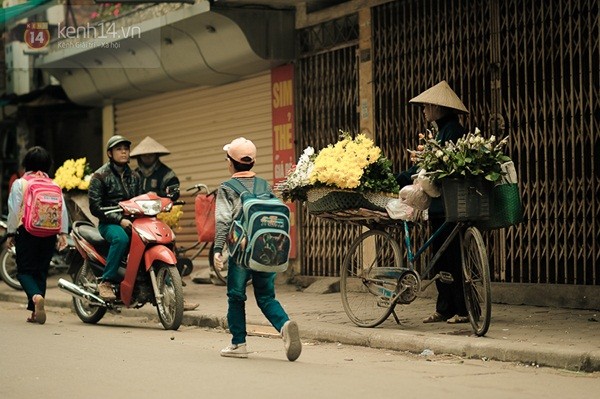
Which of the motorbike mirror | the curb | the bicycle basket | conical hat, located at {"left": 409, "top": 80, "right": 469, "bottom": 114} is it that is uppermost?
conical hat, located at {"left": 409, "top": 80, "right": 469, "bottom": 114}

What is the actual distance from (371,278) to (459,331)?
1.00 meters

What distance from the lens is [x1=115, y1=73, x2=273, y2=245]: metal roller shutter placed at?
54.1ft

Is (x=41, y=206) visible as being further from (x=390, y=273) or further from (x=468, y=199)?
(x=468, y=199)

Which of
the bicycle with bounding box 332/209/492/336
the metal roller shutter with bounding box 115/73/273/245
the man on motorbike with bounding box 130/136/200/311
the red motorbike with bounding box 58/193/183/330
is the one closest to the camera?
the bicycle with bounding box 332/209/492/336

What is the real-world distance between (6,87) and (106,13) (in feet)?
15.2

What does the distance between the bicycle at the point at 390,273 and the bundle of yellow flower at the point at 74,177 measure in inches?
204

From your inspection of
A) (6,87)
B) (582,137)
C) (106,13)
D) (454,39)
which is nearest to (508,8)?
(454,39)

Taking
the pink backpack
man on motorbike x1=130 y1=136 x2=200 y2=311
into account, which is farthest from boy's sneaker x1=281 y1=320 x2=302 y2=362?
man on motorbike x1=130 y1=136 x2=200 y2=311

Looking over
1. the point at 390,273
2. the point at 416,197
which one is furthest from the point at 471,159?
the point at 390,273

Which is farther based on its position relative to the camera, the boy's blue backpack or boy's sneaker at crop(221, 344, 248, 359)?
boy's sneaker at crop(221, 344, 248, 359)

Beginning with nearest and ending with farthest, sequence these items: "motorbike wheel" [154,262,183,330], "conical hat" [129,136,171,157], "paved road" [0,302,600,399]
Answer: "paved road" [0,302,600,399], "motorbike wheel" [154,262,183,330], "conical hat" [129,136,171,157]

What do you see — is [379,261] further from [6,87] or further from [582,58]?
[6,87]

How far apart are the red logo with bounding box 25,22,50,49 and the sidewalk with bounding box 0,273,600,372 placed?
362 inches

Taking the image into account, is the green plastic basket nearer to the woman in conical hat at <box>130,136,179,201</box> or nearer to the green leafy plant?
the green leafy plant
